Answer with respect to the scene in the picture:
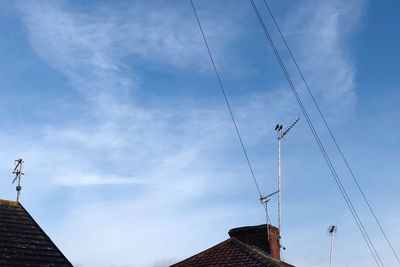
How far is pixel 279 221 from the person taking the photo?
22.3 metres

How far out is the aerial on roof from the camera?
19.7 metres

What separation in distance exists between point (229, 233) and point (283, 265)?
128 inches

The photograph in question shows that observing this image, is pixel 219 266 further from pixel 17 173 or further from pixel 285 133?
pixel 17 173

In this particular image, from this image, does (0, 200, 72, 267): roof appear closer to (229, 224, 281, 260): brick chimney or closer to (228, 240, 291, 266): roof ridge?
(228, 240, 291, 266): roof ridge

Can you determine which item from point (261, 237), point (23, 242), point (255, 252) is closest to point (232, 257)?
point (255, 252)

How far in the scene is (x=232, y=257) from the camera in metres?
20.1

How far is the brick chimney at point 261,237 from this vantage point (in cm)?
2114

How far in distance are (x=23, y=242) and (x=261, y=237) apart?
10.2m

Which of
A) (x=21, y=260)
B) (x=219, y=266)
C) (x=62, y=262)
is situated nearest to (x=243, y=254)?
Result: (x=219, y=266)

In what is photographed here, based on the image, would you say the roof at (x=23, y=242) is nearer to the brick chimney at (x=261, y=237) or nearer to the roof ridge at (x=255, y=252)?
the roof ridge at (x=255, y=252)

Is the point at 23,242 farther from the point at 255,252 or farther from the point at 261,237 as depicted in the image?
the point at 261,237

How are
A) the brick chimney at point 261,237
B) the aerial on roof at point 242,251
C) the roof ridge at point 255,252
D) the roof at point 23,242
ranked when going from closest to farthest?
the roof at point 23,242, the roof ridge at point 255,252, the aerial on roof at point 242,251, the brick chimney at point 261,237

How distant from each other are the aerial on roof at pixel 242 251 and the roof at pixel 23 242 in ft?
23.3

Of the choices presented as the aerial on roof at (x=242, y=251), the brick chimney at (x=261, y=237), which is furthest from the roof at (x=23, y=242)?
the brick chimney at (x=261, y=237)
